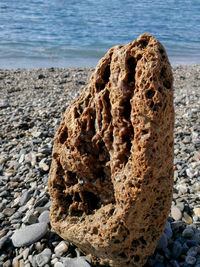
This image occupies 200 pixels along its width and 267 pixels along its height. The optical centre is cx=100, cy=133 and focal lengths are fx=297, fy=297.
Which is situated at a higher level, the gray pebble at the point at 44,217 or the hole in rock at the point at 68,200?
the hole in rock at the point at 68,200

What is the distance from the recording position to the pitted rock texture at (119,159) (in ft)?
7.07

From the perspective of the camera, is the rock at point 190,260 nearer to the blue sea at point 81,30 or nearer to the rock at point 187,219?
the rock at point 187,219

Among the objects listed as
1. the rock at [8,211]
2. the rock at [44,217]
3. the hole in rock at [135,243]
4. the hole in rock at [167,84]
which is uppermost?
the hole in rock at [167,84]

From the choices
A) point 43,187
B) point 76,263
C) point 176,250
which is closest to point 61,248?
point 76,263

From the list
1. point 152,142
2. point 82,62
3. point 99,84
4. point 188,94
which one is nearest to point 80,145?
point 99,84

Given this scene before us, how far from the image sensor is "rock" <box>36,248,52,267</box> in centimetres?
277

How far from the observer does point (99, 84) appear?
8.34 ft

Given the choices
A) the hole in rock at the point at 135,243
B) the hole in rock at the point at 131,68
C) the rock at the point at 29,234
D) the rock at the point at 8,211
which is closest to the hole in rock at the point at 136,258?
the hole in rock at the point at 135,243

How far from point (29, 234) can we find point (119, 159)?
4.64 feet

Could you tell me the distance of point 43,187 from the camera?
4117 mm

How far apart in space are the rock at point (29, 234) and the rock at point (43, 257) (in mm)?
199

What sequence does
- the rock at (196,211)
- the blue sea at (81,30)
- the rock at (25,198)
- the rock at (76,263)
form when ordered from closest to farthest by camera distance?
the rock at (76,263)
the rock at (196,211)
the rock at (25,198)
the blue sea at (81,30)

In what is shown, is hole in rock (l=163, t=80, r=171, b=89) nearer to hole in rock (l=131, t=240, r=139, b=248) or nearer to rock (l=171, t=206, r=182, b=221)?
hole in rock (l=131, t=240, r=139, b=248)

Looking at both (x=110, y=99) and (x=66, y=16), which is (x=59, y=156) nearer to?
(x=110, y=99)
